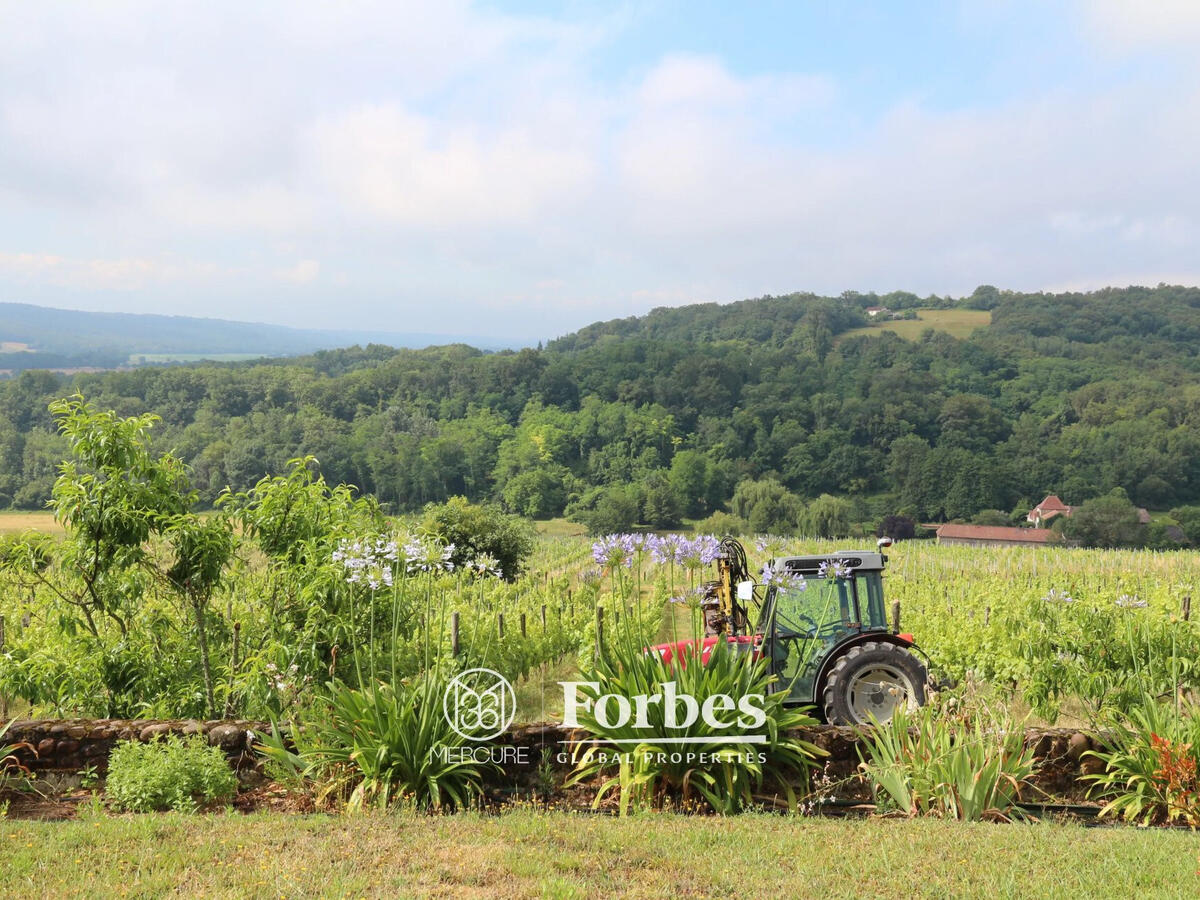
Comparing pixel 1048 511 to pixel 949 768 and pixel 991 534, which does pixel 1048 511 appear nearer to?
pixel 991 534

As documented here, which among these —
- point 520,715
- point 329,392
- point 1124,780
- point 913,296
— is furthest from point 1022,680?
Result: point 913,296

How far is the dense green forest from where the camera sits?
252ft

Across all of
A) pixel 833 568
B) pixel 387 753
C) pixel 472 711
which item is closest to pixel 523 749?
pixel 472 711

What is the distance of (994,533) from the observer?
67.4 meters

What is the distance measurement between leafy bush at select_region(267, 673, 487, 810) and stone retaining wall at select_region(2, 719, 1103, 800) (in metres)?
0.27

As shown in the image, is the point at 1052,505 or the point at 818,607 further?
the point at 1052,505

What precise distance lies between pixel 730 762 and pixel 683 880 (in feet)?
4.42

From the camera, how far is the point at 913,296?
6230 inches

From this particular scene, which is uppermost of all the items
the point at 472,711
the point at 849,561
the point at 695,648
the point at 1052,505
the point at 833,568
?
the point at 833,568

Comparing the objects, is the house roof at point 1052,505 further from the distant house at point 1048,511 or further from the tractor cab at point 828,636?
the tractor cab at point 828,636

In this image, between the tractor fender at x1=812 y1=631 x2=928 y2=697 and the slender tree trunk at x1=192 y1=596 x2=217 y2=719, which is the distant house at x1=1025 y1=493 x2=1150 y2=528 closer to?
the tractor fender at x1=812 y1=631 x2=928 y2=697

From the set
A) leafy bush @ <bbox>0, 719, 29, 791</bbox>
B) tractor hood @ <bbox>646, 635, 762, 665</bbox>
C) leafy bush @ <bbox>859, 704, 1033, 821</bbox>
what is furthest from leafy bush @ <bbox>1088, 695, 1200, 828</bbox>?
leafy bush @ <bbox>0, 719, 29, 791</bbox>

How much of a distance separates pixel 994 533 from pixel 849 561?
219 feet

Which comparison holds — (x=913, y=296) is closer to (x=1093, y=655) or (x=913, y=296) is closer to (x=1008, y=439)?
(x=1008, y=439)
